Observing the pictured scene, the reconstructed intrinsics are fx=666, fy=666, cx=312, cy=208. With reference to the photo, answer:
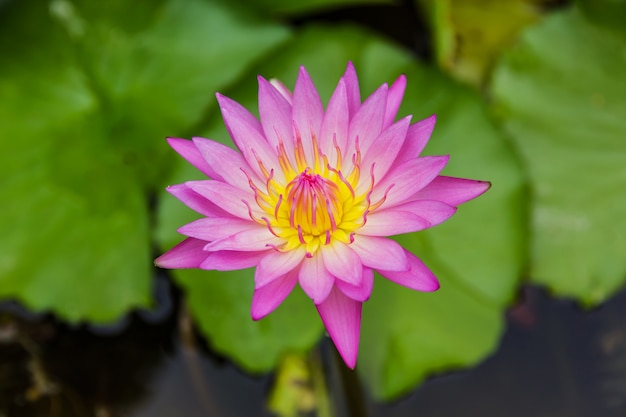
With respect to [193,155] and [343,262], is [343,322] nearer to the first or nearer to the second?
[343,262]

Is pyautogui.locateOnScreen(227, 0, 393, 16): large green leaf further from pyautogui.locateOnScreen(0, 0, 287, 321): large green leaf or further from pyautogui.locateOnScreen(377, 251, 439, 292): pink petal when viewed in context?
pyautogui.locateOnScreen(377, 251, 439, 292): pink petal

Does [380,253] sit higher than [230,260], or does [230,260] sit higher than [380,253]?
[230,260]

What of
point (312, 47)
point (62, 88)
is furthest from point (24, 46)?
point (312, 47)

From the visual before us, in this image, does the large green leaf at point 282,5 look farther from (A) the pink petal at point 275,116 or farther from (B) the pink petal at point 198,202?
(B) the pink petal at point 198,202

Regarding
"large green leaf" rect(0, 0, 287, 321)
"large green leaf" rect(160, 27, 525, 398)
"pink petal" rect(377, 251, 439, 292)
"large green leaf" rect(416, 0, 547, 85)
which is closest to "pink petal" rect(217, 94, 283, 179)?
"pink petal" rect(377, 251, 439, 292)

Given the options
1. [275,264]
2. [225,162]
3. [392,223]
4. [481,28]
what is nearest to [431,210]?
[392,223]

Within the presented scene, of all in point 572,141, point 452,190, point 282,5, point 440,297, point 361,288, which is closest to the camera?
point 361,288
